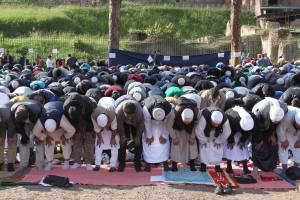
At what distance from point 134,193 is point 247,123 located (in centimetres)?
209

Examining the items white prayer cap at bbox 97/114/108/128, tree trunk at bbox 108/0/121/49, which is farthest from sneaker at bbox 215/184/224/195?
tree trunk at bbox 108/0/121/49

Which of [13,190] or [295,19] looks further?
[295,19]

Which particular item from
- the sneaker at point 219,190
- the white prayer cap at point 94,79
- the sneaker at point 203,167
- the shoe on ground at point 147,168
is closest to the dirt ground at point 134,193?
the sneaker at point 219,190

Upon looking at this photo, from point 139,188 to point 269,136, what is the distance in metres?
2.37

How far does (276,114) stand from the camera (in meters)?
7.50

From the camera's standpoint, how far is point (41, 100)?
28.7 feet

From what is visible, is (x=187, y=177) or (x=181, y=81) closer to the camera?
(x=187, y=177)

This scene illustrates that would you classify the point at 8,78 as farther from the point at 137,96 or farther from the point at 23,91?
the point at 137,96

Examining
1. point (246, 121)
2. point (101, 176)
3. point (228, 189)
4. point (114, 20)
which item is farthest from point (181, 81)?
point (114, 20)

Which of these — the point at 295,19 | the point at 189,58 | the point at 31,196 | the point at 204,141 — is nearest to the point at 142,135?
the point at 204,141

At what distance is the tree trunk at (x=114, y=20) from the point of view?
1838 centimetres

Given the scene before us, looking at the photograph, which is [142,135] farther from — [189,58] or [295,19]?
[295,19]

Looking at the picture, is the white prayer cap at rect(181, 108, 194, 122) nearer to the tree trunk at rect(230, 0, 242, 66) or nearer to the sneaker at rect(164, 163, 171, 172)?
the sneaker at rect(164, 163, 171, 172)

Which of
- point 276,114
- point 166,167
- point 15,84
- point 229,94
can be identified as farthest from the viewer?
point 15,84
